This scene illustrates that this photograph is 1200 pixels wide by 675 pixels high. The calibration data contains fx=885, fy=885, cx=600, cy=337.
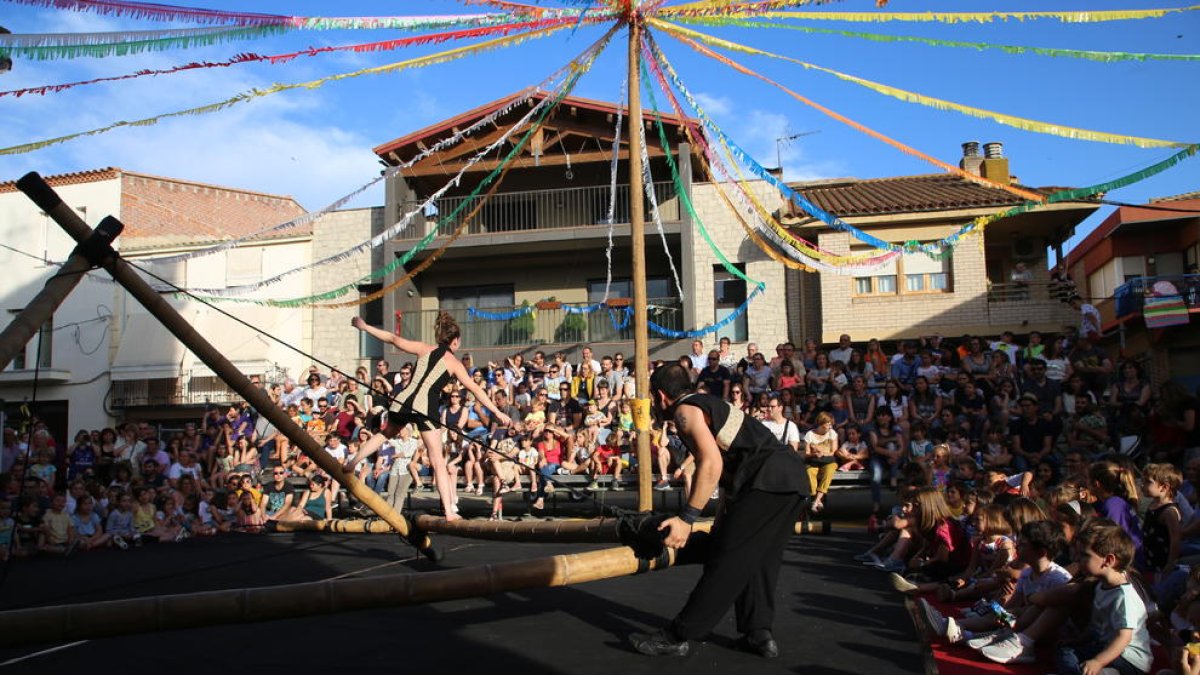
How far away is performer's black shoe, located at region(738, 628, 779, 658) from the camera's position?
16.7 ft

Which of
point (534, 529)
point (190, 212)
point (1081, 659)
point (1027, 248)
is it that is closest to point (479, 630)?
point (534, 529)

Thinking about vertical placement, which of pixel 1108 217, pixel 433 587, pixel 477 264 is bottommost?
pixel 433 587

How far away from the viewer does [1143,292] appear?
21531 mm

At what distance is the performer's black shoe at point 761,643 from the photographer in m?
5.09

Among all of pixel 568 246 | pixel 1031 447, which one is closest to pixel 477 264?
pixel 568 246

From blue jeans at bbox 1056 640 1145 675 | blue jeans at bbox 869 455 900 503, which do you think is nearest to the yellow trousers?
blue jeans at bbox 869 455 900 503

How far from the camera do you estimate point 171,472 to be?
14.9m

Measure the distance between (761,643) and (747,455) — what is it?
1081 mm

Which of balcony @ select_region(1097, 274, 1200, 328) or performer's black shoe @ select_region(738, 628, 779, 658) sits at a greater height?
balcony @ select_region(1097, 274, 1200, 328)

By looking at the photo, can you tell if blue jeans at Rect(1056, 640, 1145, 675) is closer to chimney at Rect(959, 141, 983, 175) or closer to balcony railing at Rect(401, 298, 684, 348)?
balcony railing at Rect(401, 298, 684, 348)

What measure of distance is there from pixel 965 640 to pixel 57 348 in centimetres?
2740

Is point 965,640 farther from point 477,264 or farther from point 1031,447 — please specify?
point 477,264

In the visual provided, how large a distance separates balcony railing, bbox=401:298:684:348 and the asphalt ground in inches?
506

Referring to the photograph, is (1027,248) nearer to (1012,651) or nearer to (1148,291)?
(1148,291)
